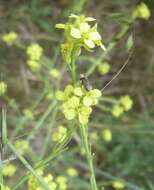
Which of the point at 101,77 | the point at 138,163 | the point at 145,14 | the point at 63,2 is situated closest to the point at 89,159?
the point at 145,14

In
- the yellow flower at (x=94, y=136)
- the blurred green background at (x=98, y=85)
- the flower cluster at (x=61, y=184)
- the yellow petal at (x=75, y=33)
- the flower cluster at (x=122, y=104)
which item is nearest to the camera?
the yellow petal at (x=75, y=33)

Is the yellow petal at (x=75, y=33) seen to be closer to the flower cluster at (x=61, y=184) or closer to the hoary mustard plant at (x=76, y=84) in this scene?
the hoary mustard plant at (x=76, y=84)

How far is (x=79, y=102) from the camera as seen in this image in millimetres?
1003

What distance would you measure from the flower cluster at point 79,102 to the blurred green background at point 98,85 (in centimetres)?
114

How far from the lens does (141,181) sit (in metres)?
2.32

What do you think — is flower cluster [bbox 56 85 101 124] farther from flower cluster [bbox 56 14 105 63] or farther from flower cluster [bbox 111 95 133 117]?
flower cluster [bbox 111 95 133 117]

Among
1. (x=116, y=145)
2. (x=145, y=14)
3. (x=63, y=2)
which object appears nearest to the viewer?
(x=145, y=14)

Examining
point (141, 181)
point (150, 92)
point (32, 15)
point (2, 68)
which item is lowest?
point (141, 181)

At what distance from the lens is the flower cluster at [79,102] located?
38.8 inches

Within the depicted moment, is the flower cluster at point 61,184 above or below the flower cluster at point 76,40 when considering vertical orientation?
below

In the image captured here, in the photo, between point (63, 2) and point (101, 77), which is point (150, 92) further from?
point (63, 2)

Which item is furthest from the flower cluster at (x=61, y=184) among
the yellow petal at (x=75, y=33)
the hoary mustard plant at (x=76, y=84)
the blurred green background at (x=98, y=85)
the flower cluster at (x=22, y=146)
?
the yellow petal at (x=75, y=33)

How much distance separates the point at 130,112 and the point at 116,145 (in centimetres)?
18

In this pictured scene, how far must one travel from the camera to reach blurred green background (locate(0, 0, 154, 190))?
2.29 metres
